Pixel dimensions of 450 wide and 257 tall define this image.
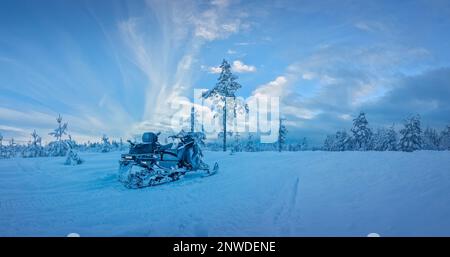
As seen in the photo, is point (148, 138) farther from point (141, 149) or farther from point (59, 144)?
point (59, 144)

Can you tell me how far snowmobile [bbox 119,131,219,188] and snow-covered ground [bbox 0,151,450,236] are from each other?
533 millimetres

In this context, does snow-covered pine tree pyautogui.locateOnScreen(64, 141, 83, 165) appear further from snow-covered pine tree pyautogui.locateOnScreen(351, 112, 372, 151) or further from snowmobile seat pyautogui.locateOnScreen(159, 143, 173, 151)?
snow-covered pine tree pyautogui.locateOnScreen(351, 112, 372, 151)

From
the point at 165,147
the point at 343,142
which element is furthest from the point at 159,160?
the point at 343,142

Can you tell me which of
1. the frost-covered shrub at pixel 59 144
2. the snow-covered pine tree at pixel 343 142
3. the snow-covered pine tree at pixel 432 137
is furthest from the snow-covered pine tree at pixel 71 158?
the snow-covered pine tree at pixel 343 142

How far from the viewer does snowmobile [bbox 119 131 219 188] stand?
9.99 metres

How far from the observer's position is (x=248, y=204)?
6711 millimetres

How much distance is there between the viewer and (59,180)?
10.5 m

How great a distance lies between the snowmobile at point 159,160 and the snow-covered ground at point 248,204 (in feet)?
1.75

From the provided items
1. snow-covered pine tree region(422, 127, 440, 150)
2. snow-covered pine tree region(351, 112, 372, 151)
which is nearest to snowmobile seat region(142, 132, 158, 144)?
snow-covered pine tree region(422, 127, 440, 150)

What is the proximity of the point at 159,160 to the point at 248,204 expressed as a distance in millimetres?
5267
